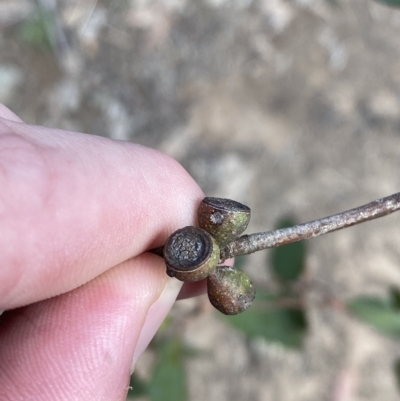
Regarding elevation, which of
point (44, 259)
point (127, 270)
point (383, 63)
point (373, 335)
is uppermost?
point (44, 259)

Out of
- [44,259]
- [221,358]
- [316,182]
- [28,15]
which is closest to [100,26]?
[28,15]

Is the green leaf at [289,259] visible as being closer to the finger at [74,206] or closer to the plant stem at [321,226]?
the finger at [74,206]

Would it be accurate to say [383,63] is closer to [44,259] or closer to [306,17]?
[306,17]

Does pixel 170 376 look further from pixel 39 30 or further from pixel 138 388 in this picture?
pixel 39 30

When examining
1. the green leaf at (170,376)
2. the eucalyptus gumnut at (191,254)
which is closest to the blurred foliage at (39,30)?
the green leaf at (170,376)

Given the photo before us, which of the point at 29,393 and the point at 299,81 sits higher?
the point at 29,393

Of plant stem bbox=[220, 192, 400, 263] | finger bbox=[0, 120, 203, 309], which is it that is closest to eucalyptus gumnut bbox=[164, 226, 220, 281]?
plant stem bbox=[220, 192, 400, 263]

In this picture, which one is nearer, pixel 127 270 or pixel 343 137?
pixel 127 270
